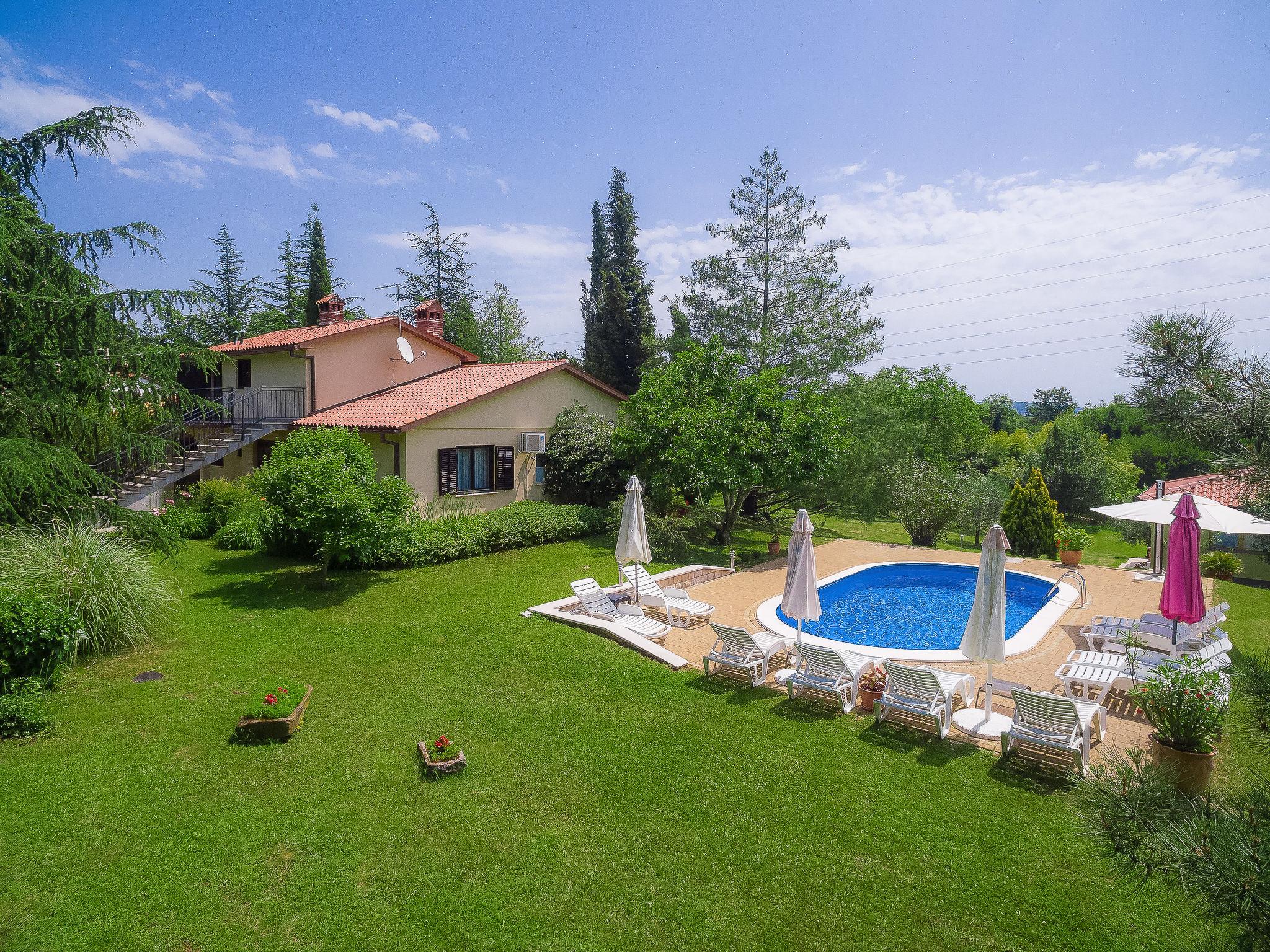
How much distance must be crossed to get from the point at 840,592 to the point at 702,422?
625 cm

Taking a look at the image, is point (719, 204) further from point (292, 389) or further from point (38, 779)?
point (38, 779)

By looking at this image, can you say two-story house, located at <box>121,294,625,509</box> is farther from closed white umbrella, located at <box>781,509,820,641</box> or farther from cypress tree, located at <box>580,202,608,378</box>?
cypress tree, located at <box>580,202,608,378</box>

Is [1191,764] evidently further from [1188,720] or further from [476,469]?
[476,469]

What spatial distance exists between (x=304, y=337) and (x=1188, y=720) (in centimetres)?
2528

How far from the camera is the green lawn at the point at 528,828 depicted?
194 inches

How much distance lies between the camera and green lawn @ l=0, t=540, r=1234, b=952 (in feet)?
16.2

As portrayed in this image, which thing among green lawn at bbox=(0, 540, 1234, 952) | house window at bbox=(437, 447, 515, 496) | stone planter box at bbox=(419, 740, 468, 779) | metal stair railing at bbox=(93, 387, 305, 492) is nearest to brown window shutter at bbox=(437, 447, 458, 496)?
house window at bbox=(437, 447, 515, 496)

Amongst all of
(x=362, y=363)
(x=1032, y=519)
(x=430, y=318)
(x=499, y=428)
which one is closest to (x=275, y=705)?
(x=499, y=428)

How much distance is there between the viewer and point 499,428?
21969 mm

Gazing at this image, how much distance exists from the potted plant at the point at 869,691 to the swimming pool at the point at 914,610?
5.40 feet

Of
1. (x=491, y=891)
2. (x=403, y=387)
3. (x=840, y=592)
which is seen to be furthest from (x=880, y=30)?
(x=403, y=387)

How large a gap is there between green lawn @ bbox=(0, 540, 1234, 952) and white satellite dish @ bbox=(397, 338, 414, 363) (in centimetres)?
1627

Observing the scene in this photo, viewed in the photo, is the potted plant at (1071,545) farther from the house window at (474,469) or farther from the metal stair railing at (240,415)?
the metal stair railing at (240,415)

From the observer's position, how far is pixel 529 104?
16.8 m
